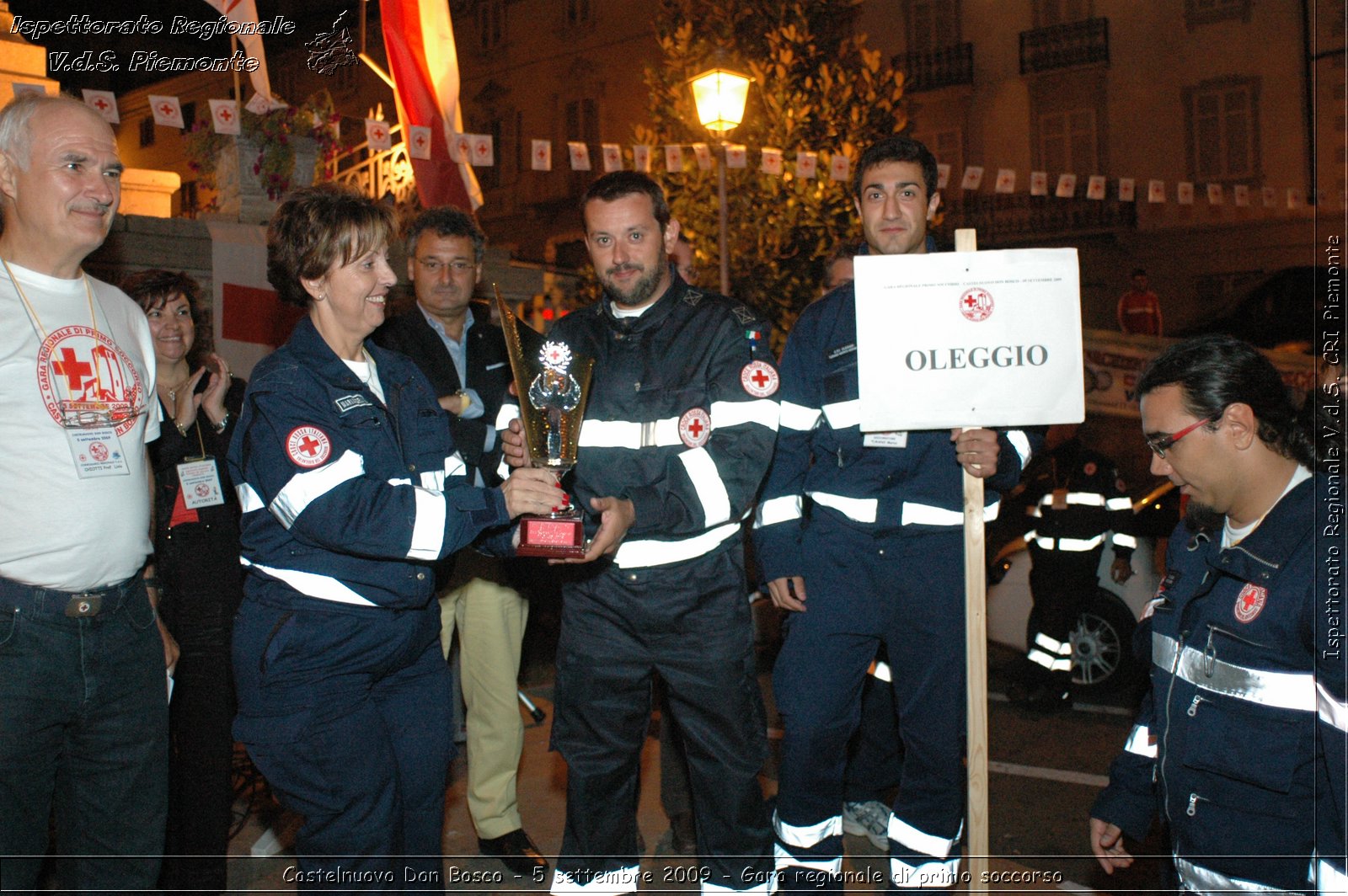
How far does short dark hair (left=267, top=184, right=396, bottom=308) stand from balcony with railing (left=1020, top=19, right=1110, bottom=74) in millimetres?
22149

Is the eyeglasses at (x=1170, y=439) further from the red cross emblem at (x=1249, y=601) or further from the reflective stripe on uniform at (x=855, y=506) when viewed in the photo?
the reflective stripe on uniform at (x=855, y=506)

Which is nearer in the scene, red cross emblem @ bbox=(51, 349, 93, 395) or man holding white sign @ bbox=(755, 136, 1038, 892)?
red cross emblem @ bbox=(51, 349, 93, 395)

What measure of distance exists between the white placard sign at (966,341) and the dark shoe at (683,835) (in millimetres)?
1969

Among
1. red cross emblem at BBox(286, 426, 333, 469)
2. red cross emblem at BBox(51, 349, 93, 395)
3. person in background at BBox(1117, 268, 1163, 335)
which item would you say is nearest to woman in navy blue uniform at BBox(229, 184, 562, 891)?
red cross emblem at BBox(286, 426, 333, 469)

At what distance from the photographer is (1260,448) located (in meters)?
2.47

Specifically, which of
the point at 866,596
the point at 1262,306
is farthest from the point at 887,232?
the point at 1262,306

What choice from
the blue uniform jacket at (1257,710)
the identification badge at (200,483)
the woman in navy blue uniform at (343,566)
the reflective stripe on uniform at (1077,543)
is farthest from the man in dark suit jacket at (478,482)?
the reflective stripe on uniform at (1077,543)

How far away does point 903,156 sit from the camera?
3.68 meters

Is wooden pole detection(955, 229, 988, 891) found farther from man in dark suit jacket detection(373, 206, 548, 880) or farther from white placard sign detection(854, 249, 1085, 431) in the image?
man in dark suit jacket detection(373, 206, 548, 880)

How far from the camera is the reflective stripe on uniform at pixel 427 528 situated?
9.00ft

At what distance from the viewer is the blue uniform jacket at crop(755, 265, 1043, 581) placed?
3564mm

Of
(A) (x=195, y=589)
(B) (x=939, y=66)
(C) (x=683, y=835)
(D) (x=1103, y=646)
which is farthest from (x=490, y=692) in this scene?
(B) (x=939, y=66)

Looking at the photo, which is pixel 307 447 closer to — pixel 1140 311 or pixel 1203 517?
pixel 1203 517

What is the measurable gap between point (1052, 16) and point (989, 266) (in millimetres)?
22202
